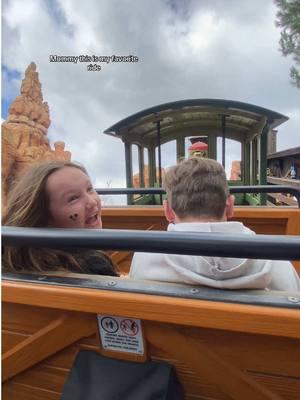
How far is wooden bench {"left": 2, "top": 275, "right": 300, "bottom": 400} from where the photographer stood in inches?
25.0

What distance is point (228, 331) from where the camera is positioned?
66 centimetres

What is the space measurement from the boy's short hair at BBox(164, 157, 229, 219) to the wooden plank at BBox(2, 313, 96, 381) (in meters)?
0.35

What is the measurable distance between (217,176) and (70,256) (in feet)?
1.52

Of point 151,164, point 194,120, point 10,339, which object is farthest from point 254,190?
point 151,164

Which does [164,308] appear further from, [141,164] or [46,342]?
[141,164]

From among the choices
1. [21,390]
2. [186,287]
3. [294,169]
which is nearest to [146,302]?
[186,287]

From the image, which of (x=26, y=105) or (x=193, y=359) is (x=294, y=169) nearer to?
(x=193, y=359)

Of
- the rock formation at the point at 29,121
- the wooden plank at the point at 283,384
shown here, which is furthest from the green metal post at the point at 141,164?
the rock formation at the point at 29,121

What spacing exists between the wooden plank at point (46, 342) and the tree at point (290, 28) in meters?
8.81

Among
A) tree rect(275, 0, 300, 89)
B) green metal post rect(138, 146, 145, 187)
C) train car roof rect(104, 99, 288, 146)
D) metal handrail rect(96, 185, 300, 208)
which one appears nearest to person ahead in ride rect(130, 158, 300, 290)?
metal handrail rect(96, 185, 300, 208)

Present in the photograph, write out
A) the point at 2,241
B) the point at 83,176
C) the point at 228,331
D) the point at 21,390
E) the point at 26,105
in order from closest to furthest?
1. the point at 228,331
2. the point at 2,241
3. the point at 21,390
4. the point at 83,176
5. the point at 26,105

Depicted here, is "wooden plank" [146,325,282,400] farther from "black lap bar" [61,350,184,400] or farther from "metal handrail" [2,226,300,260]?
"metal handrail" [2,226,300,260]

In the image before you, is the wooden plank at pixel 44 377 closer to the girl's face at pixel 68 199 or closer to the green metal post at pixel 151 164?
the girl's face at pixel 68 199

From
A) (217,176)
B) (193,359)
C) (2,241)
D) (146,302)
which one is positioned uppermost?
(217,176)
